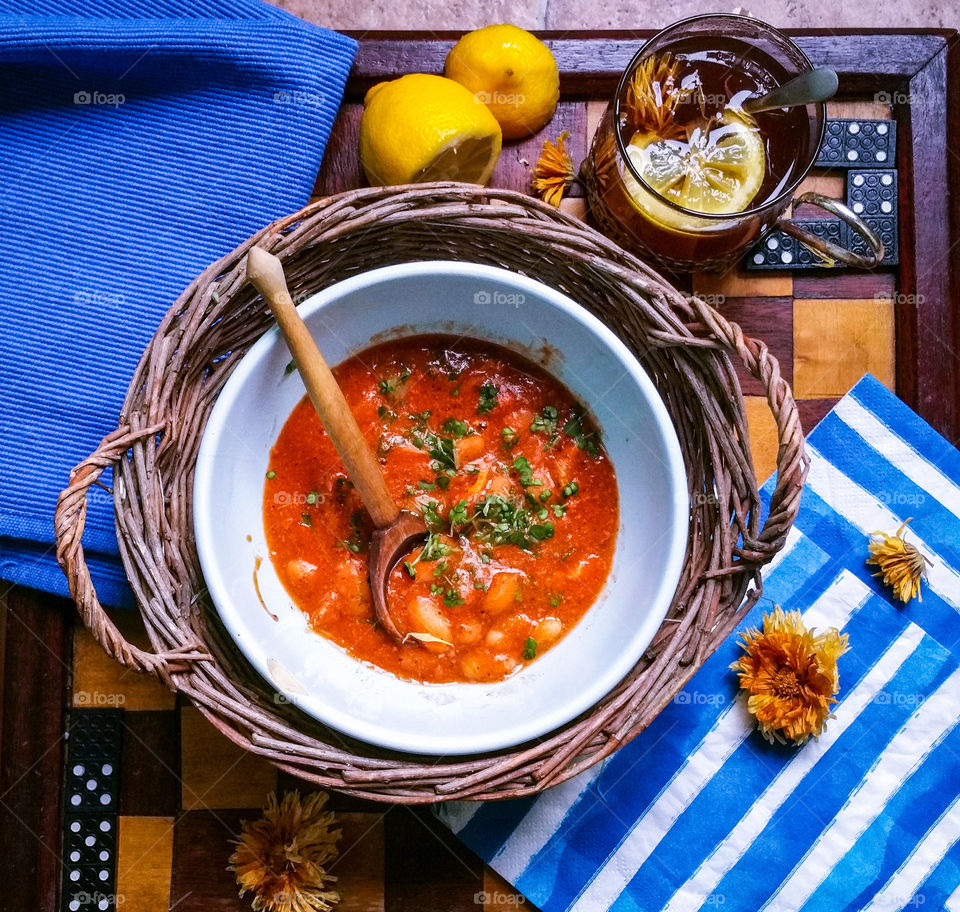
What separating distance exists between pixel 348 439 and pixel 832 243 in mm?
1013

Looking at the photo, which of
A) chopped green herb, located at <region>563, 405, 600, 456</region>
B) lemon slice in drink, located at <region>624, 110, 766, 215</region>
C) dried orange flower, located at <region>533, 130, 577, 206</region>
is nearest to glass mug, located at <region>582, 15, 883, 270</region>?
lemon slice in drink, located at <region>624, 110, 766, 215</region>

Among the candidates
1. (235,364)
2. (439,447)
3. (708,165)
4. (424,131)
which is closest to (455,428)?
(439,447)

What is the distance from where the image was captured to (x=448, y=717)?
160cm

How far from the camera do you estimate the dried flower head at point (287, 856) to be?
176cm

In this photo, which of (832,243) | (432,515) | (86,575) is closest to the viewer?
A: (86,575)

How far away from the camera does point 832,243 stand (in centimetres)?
180

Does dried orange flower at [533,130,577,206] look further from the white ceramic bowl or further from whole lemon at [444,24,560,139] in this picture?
the white ceramic bowl

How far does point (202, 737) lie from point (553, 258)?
115cm

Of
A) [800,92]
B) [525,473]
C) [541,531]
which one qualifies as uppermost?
[800,92]

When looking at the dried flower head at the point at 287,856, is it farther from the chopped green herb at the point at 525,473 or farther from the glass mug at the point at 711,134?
the glass mug at the point at 711,134

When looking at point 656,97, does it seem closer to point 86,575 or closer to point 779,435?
point 779,435

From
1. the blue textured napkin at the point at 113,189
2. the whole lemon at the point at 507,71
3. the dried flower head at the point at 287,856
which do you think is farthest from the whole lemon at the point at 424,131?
the dried flower head at the point at 287,856

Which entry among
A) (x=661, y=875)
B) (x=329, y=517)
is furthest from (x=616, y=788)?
(x=329, y=517)

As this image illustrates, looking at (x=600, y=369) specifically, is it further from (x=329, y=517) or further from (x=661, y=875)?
(x=661, y=875)
